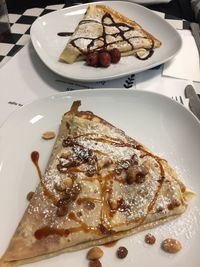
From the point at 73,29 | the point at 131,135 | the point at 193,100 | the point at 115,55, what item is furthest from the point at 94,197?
the point at 73,29

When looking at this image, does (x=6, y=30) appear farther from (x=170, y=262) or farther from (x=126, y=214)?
(x=170, y=262)

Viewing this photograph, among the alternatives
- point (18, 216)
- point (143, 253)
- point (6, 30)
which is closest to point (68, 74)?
point (6, 30)

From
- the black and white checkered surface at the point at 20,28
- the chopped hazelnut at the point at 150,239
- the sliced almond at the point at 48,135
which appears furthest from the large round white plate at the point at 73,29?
the chopped hazelnut at the point at 150,239

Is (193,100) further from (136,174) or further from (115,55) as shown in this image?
(136,174)

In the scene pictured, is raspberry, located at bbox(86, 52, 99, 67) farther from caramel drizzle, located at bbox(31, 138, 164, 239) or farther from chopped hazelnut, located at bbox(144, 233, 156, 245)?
chopped hazelnut, located at bbox(144, 233, 156, 245)

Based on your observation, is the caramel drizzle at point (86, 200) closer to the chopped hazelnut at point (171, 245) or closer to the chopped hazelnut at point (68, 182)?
the chopped hazelnut at point (68, 182)

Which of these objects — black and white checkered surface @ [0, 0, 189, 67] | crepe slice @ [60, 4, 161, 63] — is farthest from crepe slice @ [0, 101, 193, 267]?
black and white checkered surface @ [0, 0, 189, 67]
